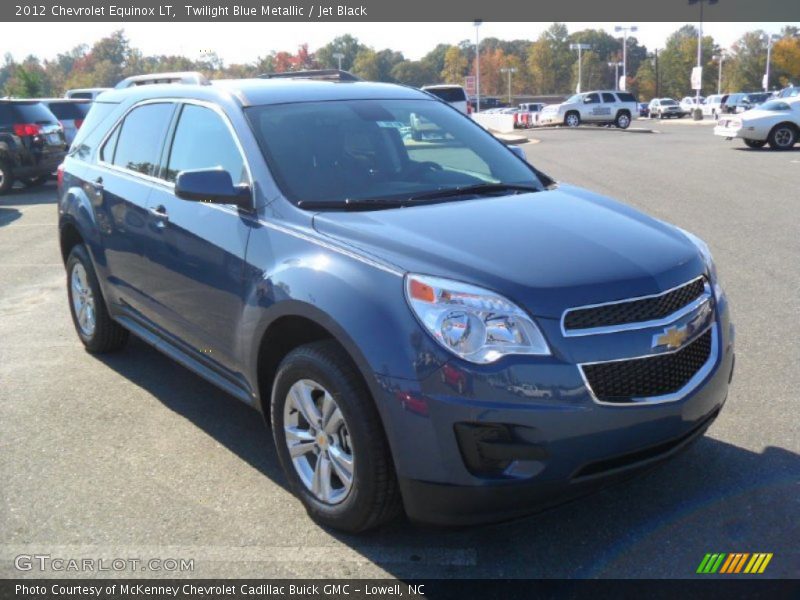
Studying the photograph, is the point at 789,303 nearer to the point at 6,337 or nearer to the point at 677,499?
the point at 677,499

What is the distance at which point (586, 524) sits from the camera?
3641 millimetres

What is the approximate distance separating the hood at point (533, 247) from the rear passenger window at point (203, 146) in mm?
792

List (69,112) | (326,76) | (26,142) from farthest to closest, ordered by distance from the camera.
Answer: (69,112), (26,142), (326,76)

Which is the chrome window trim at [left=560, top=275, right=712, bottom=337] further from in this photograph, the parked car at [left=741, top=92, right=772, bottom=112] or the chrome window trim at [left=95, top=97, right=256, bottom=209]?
the parked car at [left=741, top=92, right=772, bottom=112]

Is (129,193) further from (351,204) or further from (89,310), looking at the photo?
(351,204)

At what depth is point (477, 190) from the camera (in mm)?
4363

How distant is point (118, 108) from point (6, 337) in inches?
87.8

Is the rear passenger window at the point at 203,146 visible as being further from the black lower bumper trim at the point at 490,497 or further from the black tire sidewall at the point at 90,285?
the black lower bumper trim at the point at 490,497

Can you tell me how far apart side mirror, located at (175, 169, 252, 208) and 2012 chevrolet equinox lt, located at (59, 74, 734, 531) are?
11 mm

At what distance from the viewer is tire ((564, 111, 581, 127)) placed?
154ft

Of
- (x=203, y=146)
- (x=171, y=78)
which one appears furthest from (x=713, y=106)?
(x=203, y=146)

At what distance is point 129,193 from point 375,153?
5.43 ft

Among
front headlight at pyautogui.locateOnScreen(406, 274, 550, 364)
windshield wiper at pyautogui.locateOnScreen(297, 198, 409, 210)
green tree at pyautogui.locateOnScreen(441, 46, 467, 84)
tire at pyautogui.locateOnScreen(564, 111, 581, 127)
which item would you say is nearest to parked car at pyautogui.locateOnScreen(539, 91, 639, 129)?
tire at pyautogui.locateOnScreen(564, 111, 581, 127)

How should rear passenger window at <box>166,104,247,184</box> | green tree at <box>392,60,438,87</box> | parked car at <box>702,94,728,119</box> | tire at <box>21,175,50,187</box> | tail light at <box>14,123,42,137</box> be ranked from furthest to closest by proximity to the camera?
green tree at <box>392,60,438,87</box> < parked car at <box>702,94,728,119</box> < tire at <box>21,175,50,187</box> < tail light at <box>14,123,42,137</box> < rear passenger window at <box>166,104,247,184</box>
